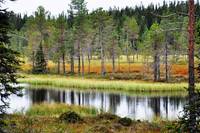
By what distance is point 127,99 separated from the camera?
4544cm

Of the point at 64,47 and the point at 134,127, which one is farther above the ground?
the point at 64,47

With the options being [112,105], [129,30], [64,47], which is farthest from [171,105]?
[129,30]

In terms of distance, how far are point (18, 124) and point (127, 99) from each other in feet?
89.6

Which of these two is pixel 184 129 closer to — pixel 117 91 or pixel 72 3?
pixel 117 91

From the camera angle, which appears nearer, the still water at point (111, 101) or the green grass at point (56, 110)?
the green grass at point (56, 110)

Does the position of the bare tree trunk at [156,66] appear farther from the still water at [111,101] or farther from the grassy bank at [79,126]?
the grassy bank at [79,126]

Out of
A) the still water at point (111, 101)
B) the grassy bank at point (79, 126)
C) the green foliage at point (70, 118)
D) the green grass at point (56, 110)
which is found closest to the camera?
the grassy bank at point (79, 126)

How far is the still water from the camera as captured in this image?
121 feet

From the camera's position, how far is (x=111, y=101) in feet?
144

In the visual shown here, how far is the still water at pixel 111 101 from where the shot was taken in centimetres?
3700

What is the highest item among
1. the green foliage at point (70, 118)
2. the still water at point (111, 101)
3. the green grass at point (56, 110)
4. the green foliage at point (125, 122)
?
the green foliage at point (70, 118)

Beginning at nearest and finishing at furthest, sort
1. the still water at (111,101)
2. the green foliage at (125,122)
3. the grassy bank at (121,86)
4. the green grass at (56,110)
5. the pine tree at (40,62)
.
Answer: the green foliage at (125,122) < the green grass at (56,110) < the still water at (111,101) < the grassy bank at (121,86) < the pine tree at (40,62)

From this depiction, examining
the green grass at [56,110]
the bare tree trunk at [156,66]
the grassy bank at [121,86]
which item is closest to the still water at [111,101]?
the grassy bank at [121,86]

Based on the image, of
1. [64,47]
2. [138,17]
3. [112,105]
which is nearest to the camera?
[112,105]
